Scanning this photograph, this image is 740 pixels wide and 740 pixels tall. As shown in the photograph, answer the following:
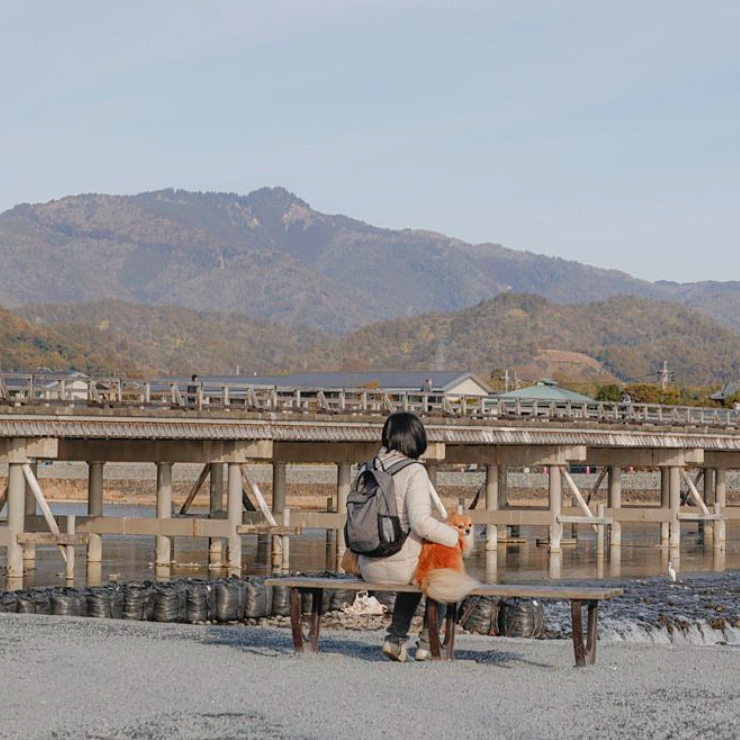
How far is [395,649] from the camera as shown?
46.1 ft


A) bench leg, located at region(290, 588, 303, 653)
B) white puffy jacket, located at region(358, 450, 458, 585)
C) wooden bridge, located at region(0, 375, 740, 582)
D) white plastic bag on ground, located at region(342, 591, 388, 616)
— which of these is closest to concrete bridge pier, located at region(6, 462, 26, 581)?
wooden bridge, located at region(0, 375, 740, 582)

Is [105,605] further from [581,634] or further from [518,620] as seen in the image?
[581,634]

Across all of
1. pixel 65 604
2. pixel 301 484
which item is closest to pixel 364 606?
pixel 65 604

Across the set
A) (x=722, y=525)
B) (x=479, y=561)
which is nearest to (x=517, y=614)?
(x=479, y=561)

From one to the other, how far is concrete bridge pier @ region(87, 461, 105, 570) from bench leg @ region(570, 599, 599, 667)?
87.1 ft

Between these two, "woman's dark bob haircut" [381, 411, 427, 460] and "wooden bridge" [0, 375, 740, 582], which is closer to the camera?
"woman's dark bob haircut" [381, 411, 427, 460]

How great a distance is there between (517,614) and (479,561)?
2438cm

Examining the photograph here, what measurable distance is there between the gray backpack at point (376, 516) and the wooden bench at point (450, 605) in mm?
382

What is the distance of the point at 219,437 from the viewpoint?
38.5 meters

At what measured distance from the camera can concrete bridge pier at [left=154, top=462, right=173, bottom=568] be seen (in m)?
39.6

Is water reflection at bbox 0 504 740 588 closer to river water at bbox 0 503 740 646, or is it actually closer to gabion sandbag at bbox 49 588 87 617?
river water at bbox 0 503 740 646

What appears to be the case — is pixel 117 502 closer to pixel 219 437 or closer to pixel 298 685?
pixel 219 437

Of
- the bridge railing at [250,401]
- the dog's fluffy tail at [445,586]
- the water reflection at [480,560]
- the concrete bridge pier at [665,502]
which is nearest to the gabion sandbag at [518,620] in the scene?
the dog's fluffy tail at [445,586]

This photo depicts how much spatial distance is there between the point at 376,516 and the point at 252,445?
26390mm
